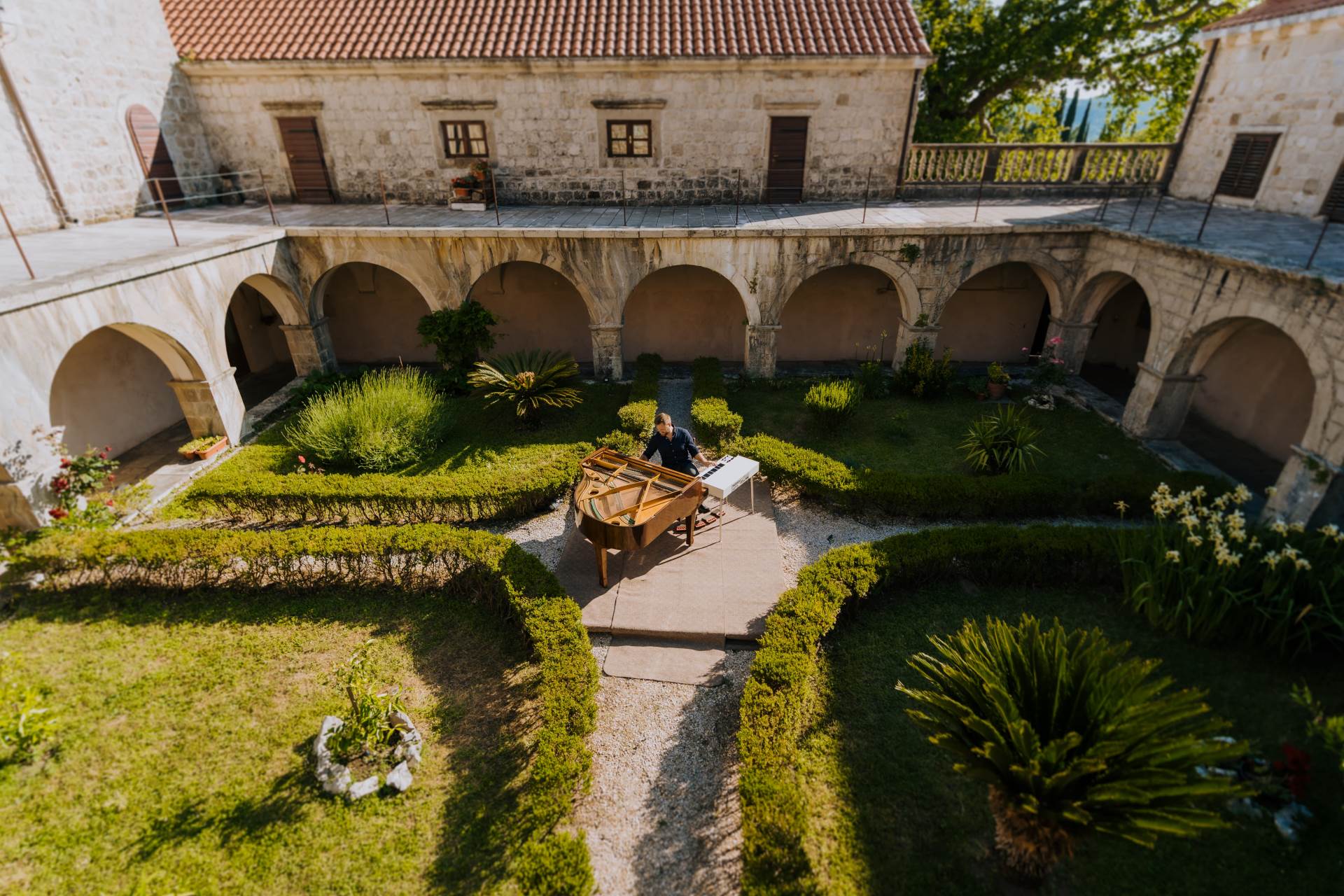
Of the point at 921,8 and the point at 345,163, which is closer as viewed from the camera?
the point at 345,163

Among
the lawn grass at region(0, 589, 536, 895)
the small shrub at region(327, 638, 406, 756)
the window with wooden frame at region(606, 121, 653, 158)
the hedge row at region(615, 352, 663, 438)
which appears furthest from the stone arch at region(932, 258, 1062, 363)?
the small shrub at region(327, 638, 406, 756)

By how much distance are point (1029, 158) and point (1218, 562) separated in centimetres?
1178

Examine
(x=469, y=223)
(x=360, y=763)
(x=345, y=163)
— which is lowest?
(x=360, y=763)

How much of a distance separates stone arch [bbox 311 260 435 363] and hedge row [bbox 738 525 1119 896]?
38.0ft

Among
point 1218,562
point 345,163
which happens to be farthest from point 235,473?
point 1218,562

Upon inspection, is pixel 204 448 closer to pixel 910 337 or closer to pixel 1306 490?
pixel 910 337

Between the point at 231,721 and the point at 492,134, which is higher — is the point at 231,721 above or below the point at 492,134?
below

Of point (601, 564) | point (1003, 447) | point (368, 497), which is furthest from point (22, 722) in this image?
point (1003, 447)

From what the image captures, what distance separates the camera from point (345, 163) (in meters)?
14.6

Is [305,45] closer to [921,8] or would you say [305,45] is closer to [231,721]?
[231,721]

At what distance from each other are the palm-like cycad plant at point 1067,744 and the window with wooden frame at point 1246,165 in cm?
1309

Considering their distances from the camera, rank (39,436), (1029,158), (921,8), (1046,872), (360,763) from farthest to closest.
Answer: (921,8), (1029,158), (39,436), (360,763), (1046,872)

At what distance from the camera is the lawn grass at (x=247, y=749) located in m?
5.04

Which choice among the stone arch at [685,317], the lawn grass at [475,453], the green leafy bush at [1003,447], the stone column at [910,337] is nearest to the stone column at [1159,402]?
the green leafy bush at [1003,447]
